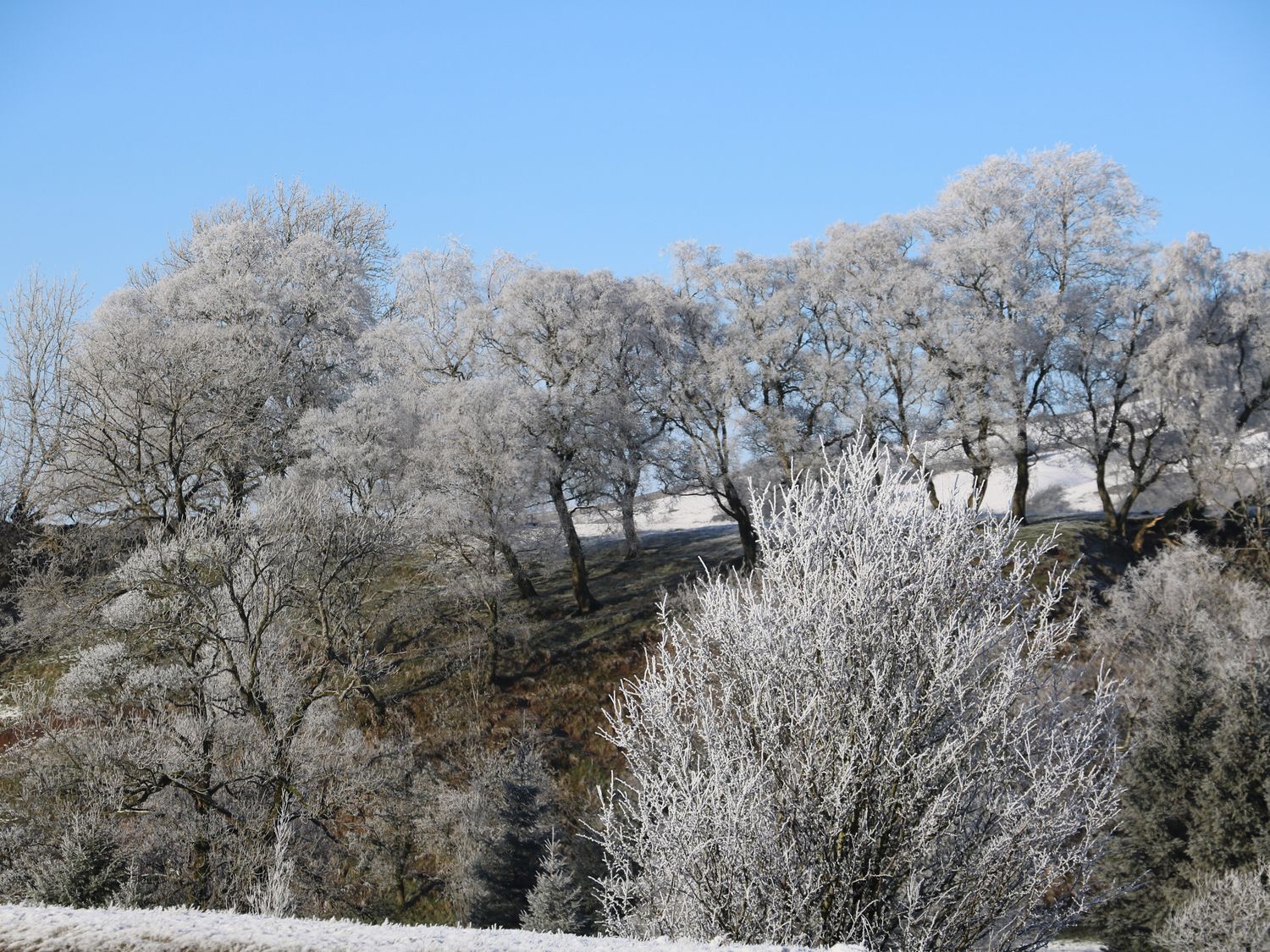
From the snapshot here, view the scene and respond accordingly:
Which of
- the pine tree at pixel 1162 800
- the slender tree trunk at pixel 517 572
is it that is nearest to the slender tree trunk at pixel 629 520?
the slender tree trunk at pixel 517 572

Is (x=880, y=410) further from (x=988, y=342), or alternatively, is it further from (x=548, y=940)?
(x=548, y=940)

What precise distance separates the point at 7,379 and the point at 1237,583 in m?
47.2

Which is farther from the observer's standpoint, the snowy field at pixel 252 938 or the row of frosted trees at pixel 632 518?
the row of frosted trees at pixel 632 518

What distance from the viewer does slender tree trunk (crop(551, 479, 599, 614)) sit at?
117ft

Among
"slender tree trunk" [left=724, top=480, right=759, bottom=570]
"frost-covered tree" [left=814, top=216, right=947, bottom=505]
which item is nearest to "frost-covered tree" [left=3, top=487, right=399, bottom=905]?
"slender tree trunk" [left=724, top=480, right=759, bottom=570]

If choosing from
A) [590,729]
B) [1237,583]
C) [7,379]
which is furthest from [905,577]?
[7,379]

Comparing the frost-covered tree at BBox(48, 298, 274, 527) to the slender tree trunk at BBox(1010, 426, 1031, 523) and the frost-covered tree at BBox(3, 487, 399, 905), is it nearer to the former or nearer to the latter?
the frost-covered tree at BBox(3, 487, 399, 905)

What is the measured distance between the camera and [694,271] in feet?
136

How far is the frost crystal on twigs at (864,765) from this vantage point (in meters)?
10.1

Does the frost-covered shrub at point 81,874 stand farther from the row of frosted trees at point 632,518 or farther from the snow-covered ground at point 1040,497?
the snow-covered ground at point 1040,497

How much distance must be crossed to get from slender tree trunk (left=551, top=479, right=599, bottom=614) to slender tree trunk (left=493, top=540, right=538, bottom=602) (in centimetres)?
177

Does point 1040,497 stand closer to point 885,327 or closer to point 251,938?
point 885,327

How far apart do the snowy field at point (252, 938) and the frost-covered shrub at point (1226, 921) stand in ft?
41.7

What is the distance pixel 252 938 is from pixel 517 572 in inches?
1067
